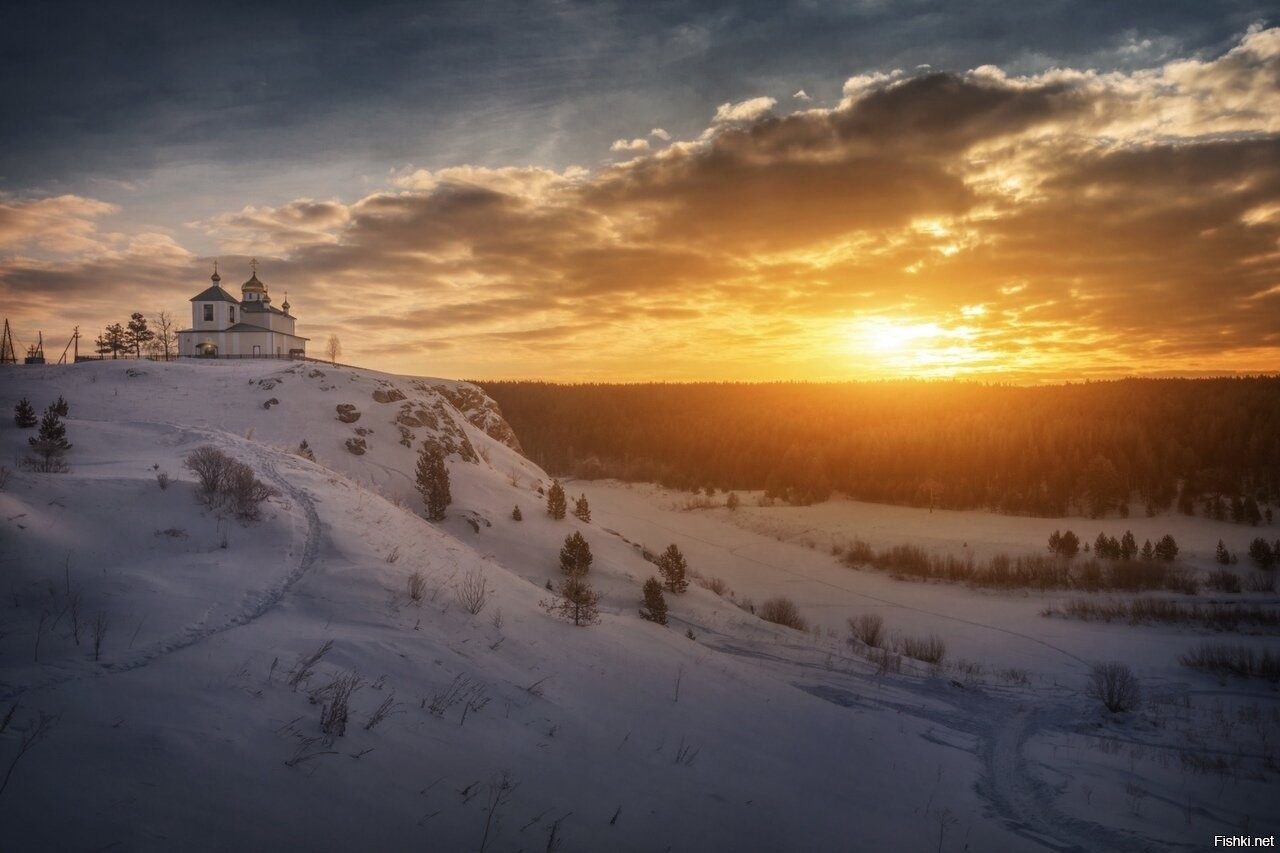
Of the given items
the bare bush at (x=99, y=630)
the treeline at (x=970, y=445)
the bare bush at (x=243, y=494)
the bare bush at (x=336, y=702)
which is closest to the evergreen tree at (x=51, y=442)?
the bare bush at (x=243, y=494)

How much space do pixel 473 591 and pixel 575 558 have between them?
8.57m

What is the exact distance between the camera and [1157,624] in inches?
939

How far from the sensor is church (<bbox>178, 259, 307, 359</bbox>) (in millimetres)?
51969

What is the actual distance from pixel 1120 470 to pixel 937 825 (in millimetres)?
52954

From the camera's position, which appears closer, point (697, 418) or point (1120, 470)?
point (1120, 470)

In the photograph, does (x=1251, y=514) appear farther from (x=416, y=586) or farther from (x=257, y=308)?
(x=257, y=308)

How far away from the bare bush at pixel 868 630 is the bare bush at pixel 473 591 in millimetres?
12185

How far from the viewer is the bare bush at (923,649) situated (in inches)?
704

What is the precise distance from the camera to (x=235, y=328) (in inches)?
2060

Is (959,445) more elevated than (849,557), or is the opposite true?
(959,445)

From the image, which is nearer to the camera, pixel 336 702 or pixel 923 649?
pixel 336 702

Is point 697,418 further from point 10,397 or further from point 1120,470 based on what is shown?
point 10,397

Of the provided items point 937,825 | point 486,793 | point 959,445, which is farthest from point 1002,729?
point 959,445

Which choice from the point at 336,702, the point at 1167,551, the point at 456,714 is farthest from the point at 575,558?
the point at 1167,551
